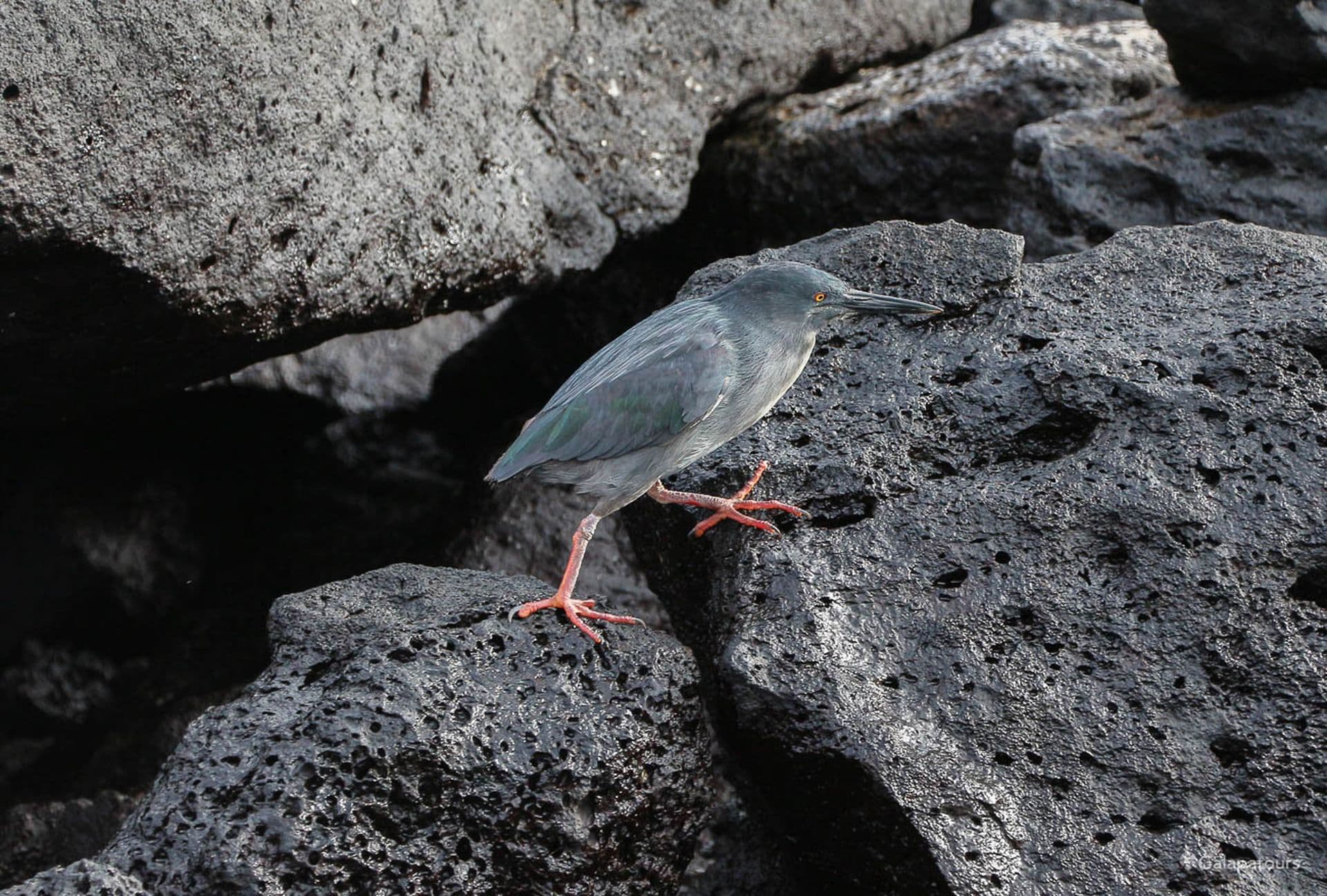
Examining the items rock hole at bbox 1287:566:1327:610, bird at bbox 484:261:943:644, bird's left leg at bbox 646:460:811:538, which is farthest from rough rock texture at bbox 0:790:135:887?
rock hole at bbox 1287:566:1327:610

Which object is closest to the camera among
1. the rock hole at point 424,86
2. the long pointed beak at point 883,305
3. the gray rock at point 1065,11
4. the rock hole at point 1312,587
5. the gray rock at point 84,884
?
the gray rock at point 84,884

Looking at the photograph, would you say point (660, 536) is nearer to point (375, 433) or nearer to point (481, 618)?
point (481, 618)

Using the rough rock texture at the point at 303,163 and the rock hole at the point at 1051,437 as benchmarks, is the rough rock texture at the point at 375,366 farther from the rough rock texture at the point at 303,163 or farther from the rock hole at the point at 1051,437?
the rock hole at the point at 1051,437

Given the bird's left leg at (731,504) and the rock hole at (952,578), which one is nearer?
the rock hole at (952,578)

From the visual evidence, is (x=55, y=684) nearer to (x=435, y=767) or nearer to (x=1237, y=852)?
(x=435, y=767)

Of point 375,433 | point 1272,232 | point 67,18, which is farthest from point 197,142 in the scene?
point 1272,232

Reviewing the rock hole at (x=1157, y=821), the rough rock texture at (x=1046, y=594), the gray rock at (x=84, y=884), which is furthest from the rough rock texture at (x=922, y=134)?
the gray rock at (x=84, y=884)

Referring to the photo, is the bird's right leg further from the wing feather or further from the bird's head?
the bird's head
